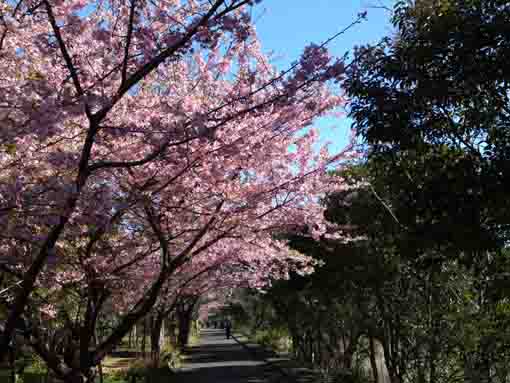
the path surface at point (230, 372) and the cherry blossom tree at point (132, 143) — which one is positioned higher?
the cherry blossom tree at point (132, 143)

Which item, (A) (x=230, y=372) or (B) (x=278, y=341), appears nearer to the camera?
(A) (x=230, y=372)

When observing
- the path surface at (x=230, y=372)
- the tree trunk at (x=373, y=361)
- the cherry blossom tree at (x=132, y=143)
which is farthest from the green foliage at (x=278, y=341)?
the cherry blossom tree at (x=132, y=143)

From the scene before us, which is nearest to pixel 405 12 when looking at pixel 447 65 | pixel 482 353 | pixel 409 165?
pixel 447 65

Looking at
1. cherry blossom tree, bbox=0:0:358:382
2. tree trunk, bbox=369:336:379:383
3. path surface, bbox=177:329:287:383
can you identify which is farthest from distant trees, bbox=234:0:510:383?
path surface, bbox=177:329:287:383

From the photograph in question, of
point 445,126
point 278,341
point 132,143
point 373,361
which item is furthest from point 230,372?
point 445,126

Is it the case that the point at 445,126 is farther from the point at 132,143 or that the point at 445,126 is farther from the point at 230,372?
the point at 230,372

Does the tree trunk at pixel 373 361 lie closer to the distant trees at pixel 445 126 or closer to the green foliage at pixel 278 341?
the distant trees at pixel 445 126

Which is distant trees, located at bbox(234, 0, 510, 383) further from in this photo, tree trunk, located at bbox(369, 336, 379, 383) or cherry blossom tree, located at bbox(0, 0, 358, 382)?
tree trunk, located at bbox(369, 336, 379, 383)

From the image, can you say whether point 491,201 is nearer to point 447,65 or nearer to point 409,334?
point 447,65

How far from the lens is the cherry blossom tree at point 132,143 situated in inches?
155

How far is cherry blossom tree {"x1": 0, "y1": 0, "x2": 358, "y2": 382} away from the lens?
3939 millimetres

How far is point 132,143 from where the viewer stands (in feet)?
18.2

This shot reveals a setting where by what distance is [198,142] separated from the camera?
4902 millimetres

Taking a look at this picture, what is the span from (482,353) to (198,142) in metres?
6.61
